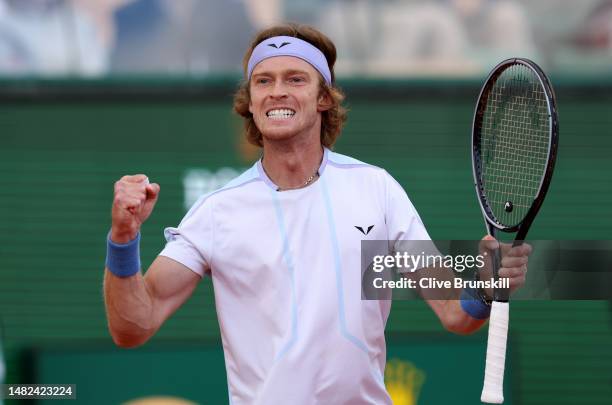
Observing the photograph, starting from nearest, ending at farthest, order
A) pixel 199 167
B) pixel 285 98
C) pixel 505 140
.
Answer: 1. pixel 285 98
2. pixel 505 140
3. pixel 199 167

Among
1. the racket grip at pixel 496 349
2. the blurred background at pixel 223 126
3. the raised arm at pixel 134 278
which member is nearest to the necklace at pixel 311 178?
the raised arm at pixel 134 278

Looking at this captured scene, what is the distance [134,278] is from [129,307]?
0.37 ft

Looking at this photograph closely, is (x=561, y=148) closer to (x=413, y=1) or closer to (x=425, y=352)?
(x=413, y=1)

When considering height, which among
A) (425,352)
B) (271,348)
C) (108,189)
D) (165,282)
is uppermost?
(108,189)

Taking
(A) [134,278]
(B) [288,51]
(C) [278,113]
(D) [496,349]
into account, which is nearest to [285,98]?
(C) [278,113]

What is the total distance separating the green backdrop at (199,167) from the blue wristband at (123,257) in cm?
513

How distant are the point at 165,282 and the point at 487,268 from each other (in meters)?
1.11

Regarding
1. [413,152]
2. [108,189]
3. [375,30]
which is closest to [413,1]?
[375,30]

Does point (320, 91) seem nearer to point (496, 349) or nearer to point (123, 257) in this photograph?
point (123, 257)

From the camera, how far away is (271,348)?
4004 mm

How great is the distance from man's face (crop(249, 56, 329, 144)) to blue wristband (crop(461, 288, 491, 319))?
81 cm

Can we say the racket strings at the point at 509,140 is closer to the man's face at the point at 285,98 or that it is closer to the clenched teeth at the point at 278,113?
the man's face at the point at 285,98

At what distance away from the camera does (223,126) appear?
915 cm

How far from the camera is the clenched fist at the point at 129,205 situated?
12.5 ft
